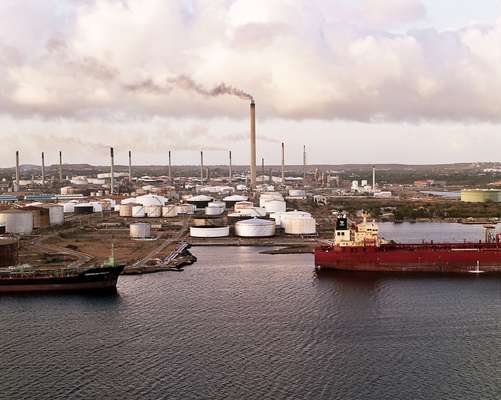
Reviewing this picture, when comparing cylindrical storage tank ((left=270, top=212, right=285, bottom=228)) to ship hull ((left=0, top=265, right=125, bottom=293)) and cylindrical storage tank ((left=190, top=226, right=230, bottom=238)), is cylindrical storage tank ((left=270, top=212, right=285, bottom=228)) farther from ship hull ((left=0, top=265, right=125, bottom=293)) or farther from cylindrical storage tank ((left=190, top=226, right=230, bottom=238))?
ship hull ((left=0, top=265, right=125, bottom=293))

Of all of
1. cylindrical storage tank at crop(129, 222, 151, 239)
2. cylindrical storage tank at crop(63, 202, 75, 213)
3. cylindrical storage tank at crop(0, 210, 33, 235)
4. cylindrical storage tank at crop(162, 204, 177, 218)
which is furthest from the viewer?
cylindrical storage tank at crop(63, 202, 75, 213)

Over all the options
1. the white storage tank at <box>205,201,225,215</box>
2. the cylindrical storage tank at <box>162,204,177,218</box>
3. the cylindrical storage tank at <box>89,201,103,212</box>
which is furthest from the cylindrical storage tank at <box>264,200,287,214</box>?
the cylindrical storage tank at <box>89,201,103,212</box>

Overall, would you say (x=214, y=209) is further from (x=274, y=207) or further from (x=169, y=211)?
(x=274, y=207)

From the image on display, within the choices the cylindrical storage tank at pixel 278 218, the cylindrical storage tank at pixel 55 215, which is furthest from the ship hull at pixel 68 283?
the cylindrical storage tank at pixel 55 215

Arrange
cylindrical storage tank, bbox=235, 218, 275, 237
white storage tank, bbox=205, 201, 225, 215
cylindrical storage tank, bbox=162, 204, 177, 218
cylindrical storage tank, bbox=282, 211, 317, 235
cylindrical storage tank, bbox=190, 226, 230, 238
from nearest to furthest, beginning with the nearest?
1. cylindrical storage tank, bbox=190, 226, 230, 238
2. cylindrical storage tank, bbox=235, 218, 275, 237
3. cylindrical storage tank, bbox=282, 211, 317, 235
4. white storage tank, bbox=205, 201, 225, 215
5. cylindrical storage tank, bbox=162, 204, 177, 218

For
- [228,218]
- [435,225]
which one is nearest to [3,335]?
[228,218]

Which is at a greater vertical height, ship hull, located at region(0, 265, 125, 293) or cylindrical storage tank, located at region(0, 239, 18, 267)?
cylindrical storage tank, located at region(0, 239, 18, 267)

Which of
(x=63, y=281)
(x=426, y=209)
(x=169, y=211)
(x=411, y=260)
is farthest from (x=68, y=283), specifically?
(x=426, y=209)

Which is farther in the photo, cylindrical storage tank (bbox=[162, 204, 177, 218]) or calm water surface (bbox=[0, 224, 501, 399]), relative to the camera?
cylindrical storage tank (bbox=[162, 204, 177, 218])

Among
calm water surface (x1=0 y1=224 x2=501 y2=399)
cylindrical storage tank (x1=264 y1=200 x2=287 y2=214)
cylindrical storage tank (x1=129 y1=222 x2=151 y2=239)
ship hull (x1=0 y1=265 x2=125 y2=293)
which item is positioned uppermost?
cylindrical storage tank (x1=264 y1=200 x2=287 y2=214)
